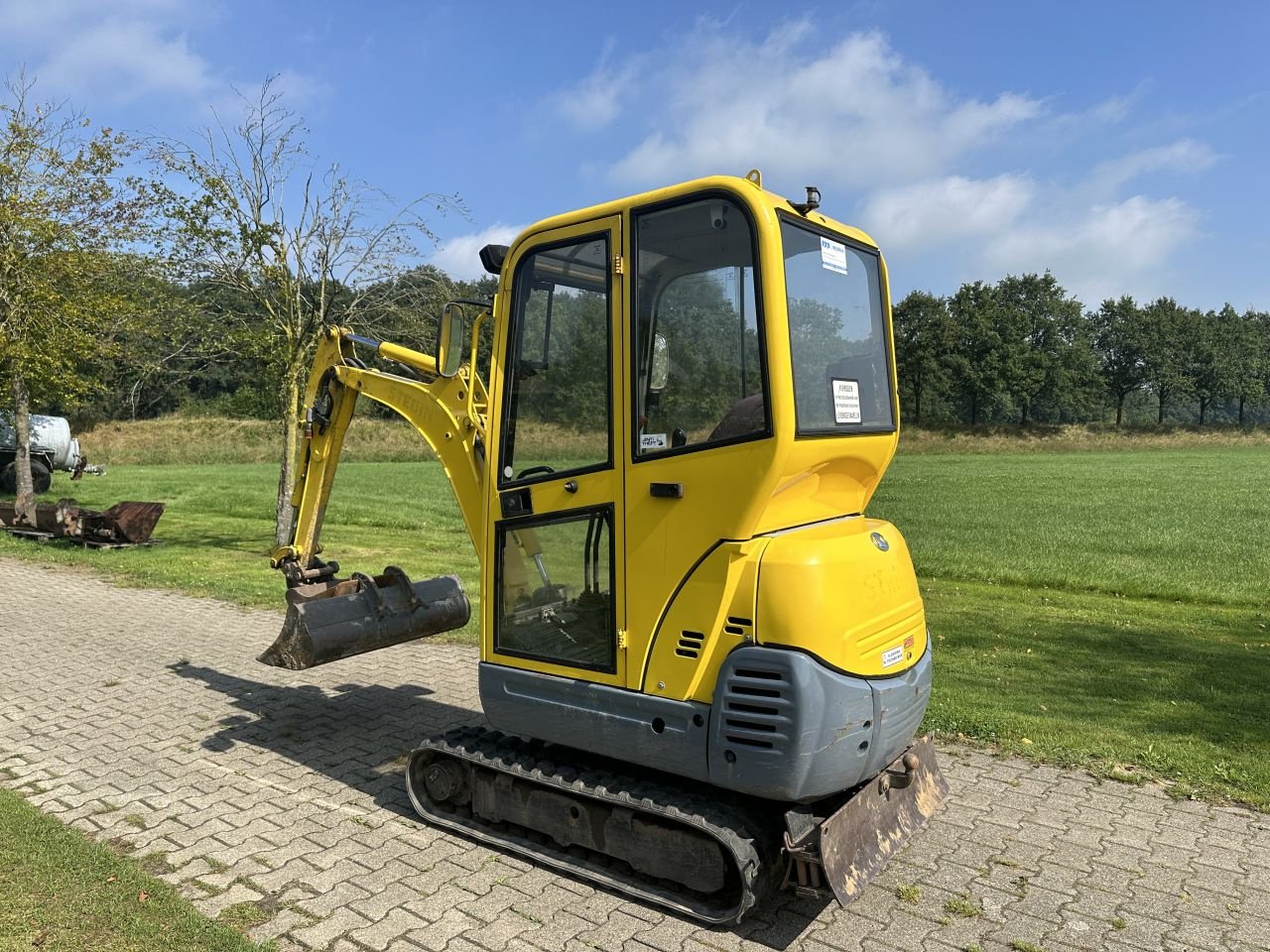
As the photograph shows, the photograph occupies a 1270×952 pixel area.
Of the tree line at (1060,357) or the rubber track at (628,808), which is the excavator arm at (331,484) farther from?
the tree line at (1060,357)

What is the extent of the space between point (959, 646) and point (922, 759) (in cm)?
430

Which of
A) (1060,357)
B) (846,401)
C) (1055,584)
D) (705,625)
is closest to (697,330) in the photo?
(846,401)

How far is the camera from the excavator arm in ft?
16.8

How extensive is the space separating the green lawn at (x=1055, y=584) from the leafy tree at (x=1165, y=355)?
5305 centimetres

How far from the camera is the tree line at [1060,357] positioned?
7244 cm

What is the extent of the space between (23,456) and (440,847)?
57.6 ft

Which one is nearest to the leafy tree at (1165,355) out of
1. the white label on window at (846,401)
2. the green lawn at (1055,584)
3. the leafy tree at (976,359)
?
the leafy tree at (976,359)

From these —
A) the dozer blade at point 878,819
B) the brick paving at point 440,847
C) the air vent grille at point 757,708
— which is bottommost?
the brick paving at point 440,847

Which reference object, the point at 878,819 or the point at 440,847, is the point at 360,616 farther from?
the point at 878,819

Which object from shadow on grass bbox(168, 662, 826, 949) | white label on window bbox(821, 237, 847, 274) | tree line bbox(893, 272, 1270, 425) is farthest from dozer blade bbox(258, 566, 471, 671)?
tree line bbox(893, 272, 1270, 425)

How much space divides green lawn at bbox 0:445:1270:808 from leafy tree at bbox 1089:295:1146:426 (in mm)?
53500

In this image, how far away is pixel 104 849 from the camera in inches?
183

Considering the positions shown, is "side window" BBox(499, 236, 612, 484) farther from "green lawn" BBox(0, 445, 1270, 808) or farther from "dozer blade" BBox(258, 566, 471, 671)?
"green lawn" BBox(0, 445, 1270, 808)

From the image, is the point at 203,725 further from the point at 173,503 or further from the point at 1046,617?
the point at 173,503
